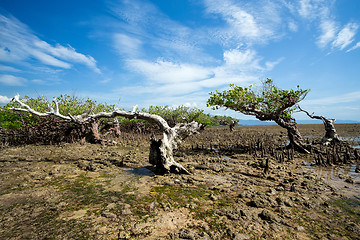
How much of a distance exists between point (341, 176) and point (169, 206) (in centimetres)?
677

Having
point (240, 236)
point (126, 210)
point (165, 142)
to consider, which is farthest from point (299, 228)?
point (165, 142)

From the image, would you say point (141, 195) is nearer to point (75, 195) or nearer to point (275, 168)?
point (75, 195)

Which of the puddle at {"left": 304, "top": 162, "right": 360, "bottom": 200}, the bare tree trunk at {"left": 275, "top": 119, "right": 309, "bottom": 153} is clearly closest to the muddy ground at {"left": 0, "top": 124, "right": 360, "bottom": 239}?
the puddle at {"left": 304, "top": 162, "right": 360, "bottom": 200}

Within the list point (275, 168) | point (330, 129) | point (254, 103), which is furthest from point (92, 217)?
point (330, 129)

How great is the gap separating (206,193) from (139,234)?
2.29 meters

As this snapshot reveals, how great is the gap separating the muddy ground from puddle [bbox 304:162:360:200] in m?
0.30

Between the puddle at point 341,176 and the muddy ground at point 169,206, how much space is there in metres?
0.30

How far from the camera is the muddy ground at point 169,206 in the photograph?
2912 mm

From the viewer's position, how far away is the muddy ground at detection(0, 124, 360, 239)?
291 centimetres

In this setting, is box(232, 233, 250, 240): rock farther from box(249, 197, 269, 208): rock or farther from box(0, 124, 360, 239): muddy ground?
box(249, 197, 269, 208): rock

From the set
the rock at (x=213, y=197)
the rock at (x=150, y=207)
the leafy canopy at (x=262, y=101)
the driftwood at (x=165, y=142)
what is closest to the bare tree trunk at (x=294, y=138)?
the leafy canopy at (x=262, y=101)

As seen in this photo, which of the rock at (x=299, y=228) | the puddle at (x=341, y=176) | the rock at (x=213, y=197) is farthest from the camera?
the puddle at (x=341, y=176)

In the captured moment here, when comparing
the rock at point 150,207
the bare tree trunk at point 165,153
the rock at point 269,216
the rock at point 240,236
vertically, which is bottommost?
the rock at point 240,236

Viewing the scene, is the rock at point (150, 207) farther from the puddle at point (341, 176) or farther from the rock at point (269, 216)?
the puddle at point (341, 176)
